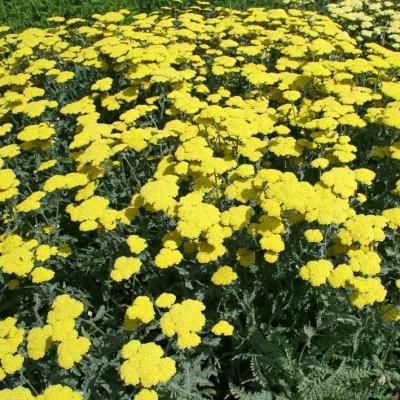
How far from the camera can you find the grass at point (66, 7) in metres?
9.58

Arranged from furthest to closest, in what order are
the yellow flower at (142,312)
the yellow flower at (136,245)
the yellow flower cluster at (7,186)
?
the yellow flower cluster at (7,186) → the yellow flower at (136,245) → the yellow flower at (142,312)

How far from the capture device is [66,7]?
9758 mm

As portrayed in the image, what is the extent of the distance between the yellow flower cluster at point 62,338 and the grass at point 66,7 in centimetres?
754

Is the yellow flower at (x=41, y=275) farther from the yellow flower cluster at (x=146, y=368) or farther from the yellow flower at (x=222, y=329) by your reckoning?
the yellow flower at (x=222, y=329)

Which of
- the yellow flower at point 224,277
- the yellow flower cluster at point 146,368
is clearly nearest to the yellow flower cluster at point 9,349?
the yellow flower cluster at point 146,368

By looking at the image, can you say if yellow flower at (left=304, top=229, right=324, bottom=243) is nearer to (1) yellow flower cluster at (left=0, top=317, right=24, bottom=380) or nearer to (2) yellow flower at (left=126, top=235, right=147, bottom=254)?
(2) yellow flower at (left=126, top=235, right=147, bottom=254)

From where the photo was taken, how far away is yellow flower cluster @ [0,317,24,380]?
3.18 metres

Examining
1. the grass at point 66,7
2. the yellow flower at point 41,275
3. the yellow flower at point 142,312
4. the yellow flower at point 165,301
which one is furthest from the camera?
the grass at point 66,7

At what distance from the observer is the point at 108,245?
436 cm

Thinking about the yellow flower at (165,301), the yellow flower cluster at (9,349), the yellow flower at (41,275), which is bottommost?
the yellow flower cluster at (9,349)

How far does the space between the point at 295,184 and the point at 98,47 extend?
4.46 m

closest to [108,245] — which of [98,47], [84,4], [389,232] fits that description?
[389,232]

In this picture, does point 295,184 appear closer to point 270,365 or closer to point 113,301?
point 270,365

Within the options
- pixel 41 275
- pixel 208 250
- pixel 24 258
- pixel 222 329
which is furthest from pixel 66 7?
pixel 222 329
